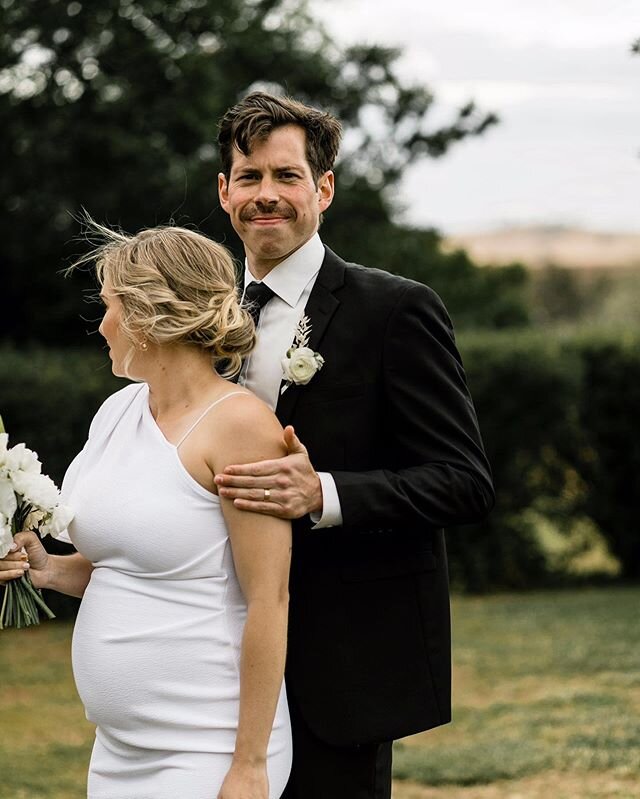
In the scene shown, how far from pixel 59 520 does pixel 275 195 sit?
1037mm

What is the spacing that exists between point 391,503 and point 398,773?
4019mm

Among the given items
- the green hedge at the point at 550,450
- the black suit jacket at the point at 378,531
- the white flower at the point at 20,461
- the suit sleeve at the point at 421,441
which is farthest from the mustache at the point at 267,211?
the green hedge at the point at 550,450

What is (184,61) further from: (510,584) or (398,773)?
(398,773)

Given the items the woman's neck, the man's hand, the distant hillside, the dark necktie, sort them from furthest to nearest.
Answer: the distant hillside < the dark necktie < the woman's neck < the man's hand

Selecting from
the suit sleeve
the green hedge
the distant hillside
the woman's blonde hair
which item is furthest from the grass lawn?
the distant hillside

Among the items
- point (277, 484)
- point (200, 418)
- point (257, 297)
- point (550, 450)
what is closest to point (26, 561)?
point (200, 418)

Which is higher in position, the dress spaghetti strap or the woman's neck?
the woman's neck

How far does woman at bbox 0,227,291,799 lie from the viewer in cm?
284

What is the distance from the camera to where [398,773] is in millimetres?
6711

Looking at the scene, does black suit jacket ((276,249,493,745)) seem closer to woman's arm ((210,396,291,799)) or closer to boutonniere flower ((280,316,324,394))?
boutonniere flower ((280,316,324,394))

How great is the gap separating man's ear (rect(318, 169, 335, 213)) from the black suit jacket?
35cm

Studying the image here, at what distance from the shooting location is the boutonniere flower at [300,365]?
10.4 feet

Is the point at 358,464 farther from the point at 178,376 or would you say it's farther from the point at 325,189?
the point at 325,189

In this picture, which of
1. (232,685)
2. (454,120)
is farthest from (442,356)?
(454,120)
